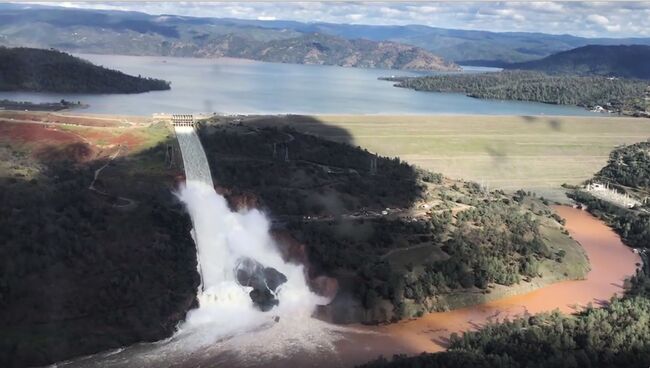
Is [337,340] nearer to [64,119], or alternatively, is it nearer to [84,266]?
[84,266]

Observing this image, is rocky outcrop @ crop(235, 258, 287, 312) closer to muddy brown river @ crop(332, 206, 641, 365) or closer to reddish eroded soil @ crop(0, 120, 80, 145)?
muddy brown river @ crop(332, 206, 641, 365)

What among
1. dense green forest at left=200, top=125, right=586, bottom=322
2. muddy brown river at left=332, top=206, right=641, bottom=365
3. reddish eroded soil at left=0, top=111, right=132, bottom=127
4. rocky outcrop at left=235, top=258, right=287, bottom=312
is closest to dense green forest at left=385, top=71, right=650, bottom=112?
muddy brown river at left=332, top=206, right=641, bottom=365

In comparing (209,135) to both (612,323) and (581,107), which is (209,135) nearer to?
(612,323)

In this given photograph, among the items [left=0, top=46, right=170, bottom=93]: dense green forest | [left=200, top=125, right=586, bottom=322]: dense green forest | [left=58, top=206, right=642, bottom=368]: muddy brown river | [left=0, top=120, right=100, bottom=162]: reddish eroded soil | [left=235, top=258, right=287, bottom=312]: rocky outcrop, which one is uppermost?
[left=0, top=46, right=170, bottom=93]: dense green forest

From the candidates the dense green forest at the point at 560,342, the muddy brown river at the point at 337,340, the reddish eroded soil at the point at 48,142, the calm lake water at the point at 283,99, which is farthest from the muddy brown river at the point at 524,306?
the calm lake water at the point at 283,99

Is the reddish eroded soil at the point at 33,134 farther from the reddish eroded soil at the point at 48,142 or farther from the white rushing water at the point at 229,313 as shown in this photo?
the white rushing water at the point at 229,313

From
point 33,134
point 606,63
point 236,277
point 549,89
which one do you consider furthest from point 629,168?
point 606,63
